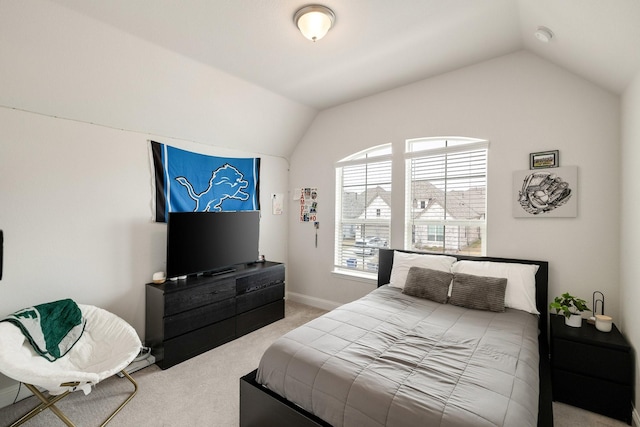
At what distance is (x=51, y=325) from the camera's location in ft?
7.11

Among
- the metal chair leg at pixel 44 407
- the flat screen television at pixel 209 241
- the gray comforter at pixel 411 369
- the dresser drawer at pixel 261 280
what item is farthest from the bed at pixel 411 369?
the flat screen television at pixel 209 241

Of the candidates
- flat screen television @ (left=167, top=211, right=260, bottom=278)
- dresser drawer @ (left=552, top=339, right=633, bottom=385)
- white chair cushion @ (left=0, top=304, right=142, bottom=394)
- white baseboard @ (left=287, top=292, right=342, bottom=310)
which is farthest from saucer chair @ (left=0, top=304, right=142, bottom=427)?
dresser drawer @ (left=552, top=339, right=633, bottom=385)

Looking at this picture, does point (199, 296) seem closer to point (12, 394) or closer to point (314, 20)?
point (12, 394)

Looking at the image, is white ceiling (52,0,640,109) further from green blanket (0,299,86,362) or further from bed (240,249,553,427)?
green blanket (0,299,86,362)

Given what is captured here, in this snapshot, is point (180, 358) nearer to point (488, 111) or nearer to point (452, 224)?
point (452, 224)

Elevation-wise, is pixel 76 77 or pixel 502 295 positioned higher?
pixel 76 77

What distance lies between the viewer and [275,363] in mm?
1753

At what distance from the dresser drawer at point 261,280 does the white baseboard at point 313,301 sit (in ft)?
2.46

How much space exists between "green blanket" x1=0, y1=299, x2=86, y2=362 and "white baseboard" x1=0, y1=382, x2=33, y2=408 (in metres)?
0.55

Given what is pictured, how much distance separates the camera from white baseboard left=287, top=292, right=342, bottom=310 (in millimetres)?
4148

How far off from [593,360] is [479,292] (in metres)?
0.80

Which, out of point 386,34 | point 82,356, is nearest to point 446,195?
point 386,34

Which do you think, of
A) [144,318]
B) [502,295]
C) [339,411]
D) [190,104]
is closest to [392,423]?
[339,411]

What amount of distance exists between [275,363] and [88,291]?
82.1 inches
